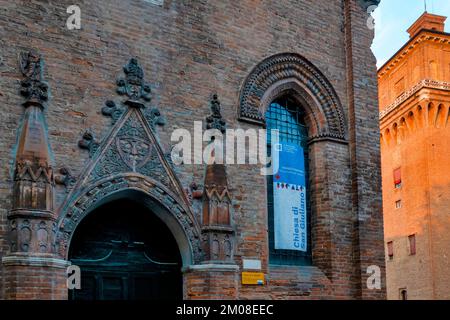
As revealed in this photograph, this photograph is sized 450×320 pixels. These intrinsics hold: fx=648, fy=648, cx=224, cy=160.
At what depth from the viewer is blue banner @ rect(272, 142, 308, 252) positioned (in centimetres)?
1368

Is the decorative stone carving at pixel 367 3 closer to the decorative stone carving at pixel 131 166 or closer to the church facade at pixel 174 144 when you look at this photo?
the church facade at pixel 174 144

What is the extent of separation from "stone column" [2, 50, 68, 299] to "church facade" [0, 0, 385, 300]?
0.07ft

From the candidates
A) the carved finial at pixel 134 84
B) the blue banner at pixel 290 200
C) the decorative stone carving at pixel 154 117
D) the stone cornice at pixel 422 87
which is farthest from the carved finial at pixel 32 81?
the stone cornice at pixel 422 87

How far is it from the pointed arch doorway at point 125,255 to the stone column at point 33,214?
1.02 m

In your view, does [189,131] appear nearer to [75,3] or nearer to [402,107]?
[75,3]

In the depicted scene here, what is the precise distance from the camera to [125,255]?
11703 mm

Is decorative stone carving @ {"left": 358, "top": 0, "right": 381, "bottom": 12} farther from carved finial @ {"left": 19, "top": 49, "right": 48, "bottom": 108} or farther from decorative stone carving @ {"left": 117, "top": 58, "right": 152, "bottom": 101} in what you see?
carved finial @ {"left": 19, "top": 49, "right": 48, "bottom": 108}

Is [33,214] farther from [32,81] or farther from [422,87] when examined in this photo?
[422,87]

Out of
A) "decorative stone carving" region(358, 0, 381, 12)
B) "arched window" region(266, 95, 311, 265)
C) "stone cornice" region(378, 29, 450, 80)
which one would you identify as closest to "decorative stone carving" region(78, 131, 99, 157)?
"arched window" region(266, 95, 311, 265)

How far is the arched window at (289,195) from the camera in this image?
1362 centimetres

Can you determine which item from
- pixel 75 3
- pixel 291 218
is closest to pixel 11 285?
pixel 75 3

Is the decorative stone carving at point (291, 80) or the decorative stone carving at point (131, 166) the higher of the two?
the decorative stone carving at point (291, 80)

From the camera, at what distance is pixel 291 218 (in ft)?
45.5

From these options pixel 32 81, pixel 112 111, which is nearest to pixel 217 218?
pixel 112 111
